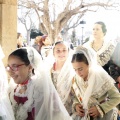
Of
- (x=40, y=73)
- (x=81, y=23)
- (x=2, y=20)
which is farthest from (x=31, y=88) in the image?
(x=81, y=23)

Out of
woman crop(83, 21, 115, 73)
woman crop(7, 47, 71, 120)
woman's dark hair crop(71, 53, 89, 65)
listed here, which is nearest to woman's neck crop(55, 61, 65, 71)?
woman crop(83, 21, 115, 73)

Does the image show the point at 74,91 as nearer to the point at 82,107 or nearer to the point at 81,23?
the point at 82,107

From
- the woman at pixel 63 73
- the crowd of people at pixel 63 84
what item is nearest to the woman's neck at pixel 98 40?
the crowd of people at pixel 63 84

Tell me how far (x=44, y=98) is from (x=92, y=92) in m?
0.67

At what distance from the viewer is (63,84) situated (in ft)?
9.48

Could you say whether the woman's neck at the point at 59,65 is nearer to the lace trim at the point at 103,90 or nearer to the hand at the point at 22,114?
the lace trim at the point at 103,90

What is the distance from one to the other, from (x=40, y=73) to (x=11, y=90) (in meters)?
0.26

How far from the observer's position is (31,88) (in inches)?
82.4

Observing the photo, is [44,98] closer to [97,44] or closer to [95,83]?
[95,83]

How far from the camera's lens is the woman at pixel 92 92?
100 inches

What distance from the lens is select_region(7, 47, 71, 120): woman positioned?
2.04 m

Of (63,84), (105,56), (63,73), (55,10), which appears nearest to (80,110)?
(63,84)

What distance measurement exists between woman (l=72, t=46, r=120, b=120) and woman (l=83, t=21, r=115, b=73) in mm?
918

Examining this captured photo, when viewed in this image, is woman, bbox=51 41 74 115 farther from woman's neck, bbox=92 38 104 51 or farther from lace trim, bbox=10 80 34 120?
lace trim, bbox=10 80 34 120
